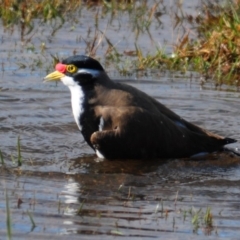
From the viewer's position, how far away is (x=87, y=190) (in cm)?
765

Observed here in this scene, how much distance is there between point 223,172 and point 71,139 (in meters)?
1.66

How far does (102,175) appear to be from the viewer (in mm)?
8219

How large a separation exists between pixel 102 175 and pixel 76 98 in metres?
0.82

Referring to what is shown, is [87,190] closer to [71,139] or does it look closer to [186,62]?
[71,139]

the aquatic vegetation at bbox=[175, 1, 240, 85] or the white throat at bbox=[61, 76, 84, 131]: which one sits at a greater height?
the aquatic vegetation at bbox=[175, 1, 240, 85]

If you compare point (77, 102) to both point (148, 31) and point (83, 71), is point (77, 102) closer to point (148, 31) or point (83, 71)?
point (83, 71)

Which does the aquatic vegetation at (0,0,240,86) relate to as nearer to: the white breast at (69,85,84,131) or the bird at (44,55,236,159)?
the bird at (44,55,236,159)

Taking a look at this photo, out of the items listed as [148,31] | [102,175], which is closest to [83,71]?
[102,175]

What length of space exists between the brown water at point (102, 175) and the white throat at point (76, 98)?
0.41 meters

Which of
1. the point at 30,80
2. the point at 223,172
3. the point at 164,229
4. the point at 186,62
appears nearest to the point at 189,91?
the point at 186,62

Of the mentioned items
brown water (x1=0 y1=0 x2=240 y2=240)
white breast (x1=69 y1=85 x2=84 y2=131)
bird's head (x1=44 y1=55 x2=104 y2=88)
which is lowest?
brown water (x1=0 y1=0 x2=240 y2=240)

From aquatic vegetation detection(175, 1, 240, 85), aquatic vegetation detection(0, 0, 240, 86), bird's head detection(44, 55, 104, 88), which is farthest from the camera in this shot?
aquatic vegetation detection(0, 0, 240, 86)

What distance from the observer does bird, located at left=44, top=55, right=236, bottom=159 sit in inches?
334

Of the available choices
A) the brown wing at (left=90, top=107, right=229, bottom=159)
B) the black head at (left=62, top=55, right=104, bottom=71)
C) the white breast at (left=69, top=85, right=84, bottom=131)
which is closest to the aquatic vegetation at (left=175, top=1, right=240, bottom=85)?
the brown wing at (left=90, top=107, right=229, bottom=159)
